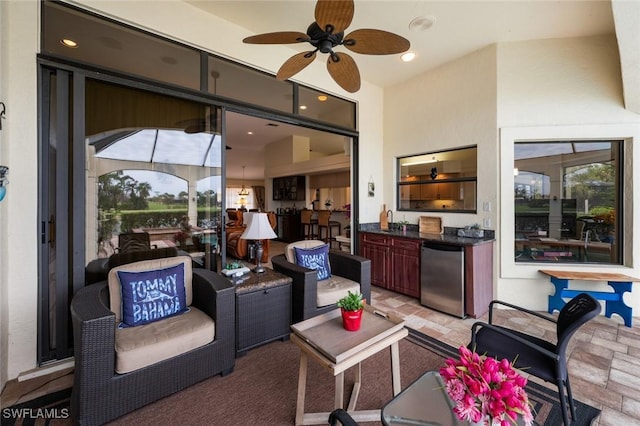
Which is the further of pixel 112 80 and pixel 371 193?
pixel 371 193

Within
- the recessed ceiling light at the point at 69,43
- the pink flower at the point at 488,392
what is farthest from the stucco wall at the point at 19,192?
the pink flower at the point at 488,392

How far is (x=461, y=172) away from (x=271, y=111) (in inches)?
114

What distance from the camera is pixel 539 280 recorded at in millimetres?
3535

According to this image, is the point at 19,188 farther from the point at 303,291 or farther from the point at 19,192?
the point at 303,291

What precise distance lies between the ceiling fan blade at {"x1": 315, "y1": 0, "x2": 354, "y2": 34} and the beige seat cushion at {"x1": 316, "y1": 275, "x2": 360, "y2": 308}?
7.61 feet

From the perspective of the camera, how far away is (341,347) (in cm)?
163

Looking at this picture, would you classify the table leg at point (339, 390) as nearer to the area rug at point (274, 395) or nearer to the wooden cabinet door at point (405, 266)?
the area rug at point (274, 395)

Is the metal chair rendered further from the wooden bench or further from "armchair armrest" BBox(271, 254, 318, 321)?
the wooden bench

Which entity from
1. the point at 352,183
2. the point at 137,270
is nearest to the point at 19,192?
the point at 137,270

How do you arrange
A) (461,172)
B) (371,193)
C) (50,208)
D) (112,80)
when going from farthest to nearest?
(371,193) < (461,172) < (112,80) < (50,208)

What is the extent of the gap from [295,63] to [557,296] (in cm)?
403

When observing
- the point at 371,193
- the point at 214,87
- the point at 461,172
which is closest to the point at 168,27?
the point at 214,87

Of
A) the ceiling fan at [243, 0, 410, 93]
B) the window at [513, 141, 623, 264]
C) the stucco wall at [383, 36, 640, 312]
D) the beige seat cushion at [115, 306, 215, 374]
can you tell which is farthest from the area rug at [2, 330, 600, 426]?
the ceiling fan at [243, 0, 410, 93]

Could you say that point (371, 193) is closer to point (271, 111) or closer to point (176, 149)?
point (271, 111)
